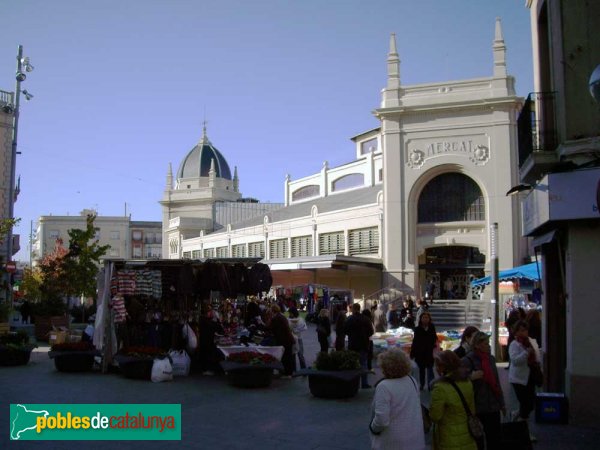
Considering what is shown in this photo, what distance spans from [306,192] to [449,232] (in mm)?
22970

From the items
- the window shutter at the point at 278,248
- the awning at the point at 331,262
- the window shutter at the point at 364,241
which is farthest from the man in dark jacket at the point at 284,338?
the window shutter at the point at 278,248

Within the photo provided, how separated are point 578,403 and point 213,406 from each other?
5.76 meters

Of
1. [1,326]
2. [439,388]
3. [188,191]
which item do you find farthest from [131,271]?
[188,191]

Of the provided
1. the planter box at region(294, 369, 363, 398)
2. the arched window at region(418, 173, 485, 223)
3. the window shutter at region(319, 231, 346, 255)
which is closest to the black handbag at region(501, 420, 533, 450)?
the planter box at region(294, 369, 363, 398)

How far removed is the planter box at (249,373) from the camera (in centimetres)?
1270

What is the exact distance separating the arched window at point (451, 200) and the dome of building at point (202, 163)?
41043mm

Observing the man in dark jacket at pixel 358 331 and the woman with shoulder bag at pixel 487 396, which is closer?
the woman with shoulder bag at pixel 487 396

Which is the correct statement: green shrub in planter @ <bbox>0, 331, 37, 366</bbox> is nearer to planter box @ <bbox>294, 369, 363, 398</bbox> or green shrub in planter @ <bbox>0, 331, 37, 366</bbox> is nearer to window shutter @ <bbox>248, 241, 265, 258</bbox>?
planter box @ <bbox>294, 369, 363, 398</bbox>

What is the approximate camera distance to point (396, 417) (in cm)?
530

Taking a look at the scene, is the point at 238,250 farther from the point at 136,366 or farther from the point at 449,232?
the point at 136,366

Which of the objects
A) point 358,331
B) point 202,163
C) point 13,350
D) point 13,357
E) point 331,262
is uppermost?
point 202,163

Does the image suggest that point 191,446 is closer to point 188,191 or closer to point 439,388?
point 439,388

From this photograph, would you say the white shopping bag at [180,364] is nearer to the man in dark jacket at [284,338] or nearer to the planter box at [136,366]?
the planter box at [136,366]

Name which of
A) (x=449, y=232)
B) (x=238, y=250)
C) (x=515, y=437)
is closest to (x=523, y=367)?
(x=515, y=437)
